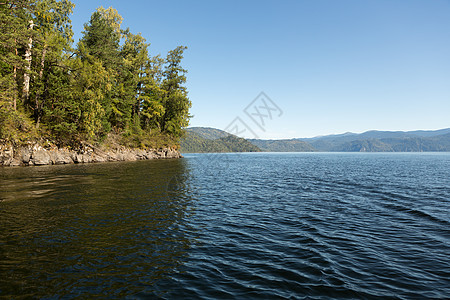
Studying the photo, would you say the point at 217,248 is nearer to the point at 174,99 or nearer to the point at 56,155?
the point at 56,155

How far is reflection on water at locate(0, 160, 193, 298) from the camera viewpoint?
6.59 m

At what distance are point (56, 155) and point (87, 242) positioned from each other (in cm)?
4304

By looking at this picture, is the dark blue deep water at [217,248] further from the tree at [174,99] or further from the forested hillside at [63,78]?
the tree at [174,99]

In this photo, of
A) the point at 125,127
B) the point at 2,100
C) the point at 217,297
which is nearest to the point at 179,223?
the point at 217,297

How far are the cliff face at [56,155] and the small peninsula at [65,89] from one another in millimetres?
115

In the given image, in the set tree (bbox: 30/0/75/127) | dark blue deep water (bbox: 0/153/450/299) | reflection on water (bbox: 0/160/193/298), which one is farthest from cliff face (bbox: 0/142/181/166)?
dark blue deep water (bbox: 0/153/450/299)

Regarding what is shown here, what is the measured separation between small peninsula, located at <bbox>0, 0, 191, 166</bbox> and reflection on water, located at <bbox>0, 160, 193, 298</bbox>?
25.7 metres

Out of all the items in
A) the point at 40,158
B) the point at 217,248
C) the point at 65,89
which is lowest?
the point at 217,248

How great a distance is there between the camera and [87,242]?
9383 millimetres

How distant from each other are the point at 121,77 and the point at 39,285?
2662 inches

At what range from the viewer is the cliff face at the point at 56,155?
35.9 meters

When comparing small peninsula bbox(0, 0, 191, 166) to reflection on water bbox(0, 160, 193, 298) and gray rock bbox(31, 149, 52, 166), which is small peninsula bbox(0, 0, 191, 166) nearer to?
gray rock bbox(31, 149, 52, 166)

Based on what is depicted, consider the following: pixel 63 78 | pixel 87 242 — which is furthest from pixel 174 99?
pixel 87 242

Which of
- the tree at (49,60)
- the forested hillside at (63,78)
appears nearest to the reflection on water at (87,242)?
the forested hillside at (63,78)
